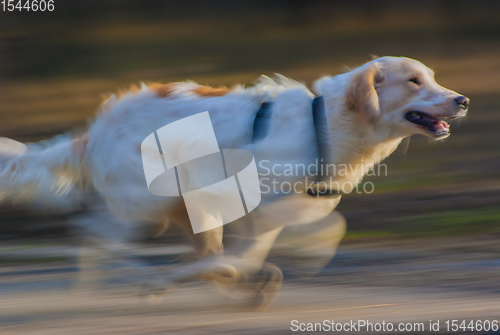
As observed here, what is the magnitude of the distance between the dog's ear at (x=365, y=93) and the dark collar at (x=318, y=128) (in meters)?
0.19

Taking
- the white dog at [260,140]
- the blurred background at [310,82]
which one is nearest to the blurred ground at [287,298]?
the blurred background at [310,82]

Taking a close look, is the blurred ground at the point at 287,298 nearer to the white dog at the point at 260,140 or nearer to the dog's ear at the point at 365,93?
the white dog at the point at 260,140

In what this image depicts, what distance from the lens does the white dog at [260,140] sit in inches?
174

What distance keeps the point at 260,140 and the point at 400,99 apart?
91 cm

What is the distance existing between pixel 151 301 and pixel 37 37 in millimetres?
12716

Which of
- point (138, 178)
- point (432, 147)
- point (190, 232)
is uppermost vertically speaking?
point (138, 178)

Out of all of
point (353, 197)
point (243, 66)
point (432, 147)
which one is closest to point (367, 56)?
point (243, 66)

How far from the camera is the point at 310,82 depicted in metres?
11.8

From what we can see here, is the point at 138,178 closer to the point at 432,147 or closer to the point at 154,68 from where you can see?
the point at 432,147

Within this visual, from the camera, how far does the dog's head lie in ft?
14.3

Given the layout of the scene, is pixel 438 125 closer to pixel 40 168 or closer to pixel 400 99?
pixel 400 99

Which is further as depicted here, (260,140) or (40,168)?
(40,168)

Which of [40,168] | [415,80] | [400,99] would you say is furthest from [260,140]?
[40,168]

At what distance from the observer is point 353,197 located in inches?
273
